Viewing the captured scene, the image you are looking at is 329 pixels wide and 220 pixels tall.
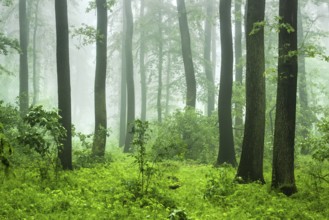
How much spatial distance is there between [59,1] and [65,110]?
3572mm

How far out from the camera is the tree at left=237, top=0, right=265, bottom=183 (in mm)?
9961

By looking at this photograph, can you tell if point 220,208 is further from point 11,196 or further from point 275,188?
point 11,196

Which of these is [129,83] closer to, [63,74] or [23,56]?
[23,56]

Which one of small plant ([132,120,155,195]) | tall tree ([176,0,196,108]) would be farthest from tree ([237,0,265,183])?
tall tree ([176,0,196,108])

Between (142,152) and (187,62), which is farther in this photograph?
(187,62)

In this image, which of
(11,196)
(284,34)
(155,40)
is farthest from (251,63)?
(155,40)

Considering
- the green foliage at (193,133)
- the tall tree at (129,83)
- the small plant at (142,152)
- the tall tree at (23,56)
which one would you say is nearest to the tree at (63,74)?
the small plant at (142,152)

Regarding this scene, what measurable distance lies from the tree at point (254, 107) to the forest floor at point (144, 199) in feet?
2.53

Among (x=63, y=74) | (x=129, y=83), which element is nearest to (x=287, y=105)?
(x=63, y=74)

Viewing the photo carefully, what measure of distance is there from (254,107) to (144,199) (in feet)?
14.3

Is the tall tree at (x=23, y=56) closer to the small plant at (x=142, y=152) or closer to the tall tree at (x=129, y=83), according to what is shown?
the tall tree at (x=129, y=83)

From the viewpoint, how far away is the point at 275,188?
352 inches

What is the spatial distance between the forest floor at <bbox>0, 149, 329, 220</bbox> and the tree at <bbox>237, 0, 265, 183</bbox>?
0.77 metres

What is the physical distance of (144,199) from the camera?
773 cm
